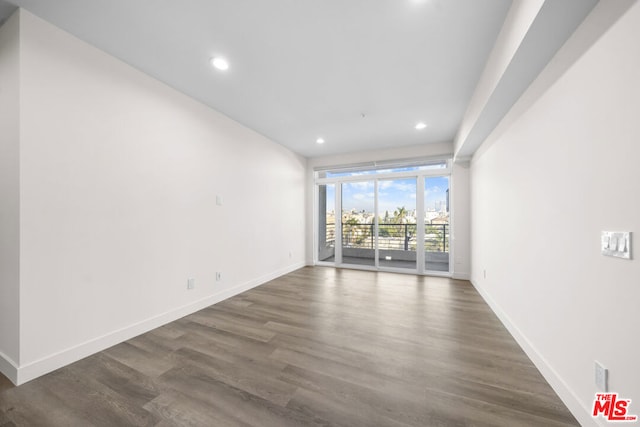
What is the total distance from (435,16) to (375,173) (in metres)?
3.42

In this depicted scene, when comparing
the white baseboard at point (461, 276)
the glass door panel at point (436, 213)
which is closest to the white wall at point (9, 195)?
the glass door panel at point (436, 213)

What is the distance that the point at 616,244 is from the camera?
106 cm

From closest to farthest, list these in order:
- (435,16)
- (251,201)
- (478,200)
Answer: (435,16) → (478,200) → (251,201)

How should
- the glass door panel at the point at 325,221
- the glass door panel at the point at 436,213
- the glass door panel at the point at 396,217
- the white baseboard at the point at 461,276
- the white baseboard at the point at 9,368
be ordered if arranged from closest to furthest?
the white baseboard at the point at 9,368 → the white baseboard at the point at 461,276 → the glass door panel at the point at 436,213 → the glass door panel at the point at 396,217 → the glass door panel at the point at 325,221

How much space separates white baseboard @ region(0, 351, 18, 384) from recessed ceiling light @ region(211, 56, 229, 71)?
2.79 meters

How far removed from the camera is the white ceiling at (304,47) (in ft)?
5.32

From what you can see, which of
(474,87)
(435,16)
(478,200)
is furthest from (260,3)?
(478,200)

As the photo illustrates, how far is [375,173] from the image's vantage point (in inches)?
198

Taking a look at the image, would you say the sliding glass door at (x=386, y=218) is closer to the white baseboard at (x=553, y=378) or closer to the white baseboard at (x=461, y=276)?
the white baseboard at (x=461, y=276)

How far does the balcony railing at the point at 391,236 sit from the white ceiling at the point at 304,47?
241cm

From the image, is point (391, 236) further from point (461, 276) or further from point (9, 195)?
point (9, 195)

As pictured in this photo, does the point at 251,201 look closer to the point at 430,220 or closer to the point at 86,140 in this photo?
the point at 86,140

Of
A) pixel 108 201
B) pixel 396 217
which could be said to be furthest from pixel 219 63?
pixel 396 217

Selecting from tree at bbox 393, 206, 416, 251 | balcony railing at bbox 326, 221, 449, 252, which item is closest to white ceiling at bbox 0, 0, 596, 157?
tree at bbox 393, 206, 416, 251
